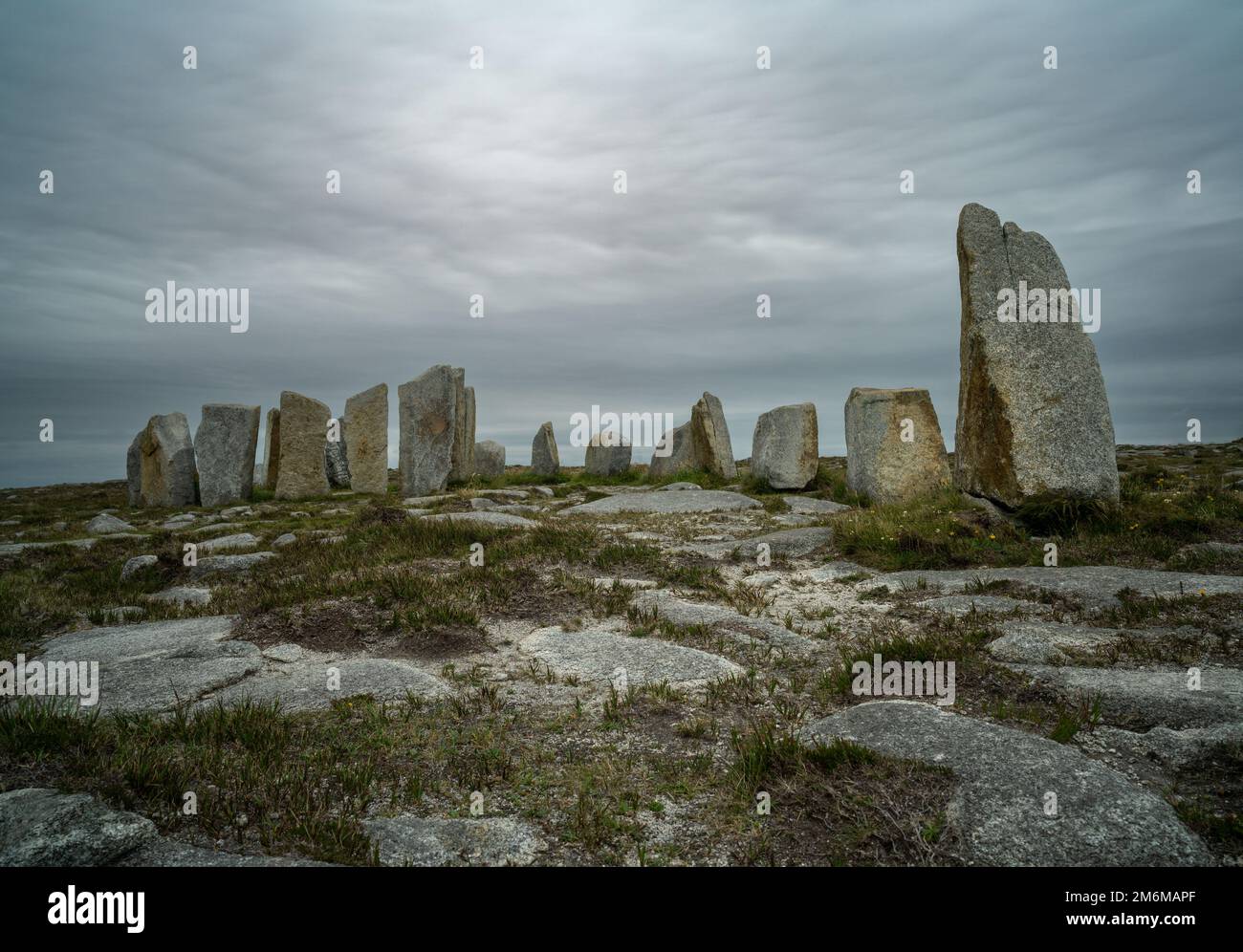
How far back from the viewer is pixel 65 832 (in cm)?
296

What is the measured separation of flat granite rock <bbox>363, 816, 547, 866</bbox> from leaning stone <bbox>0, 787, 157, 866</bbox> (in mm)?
939

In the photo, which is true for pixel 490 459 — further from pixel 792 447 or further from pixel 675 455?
pixel 792 447

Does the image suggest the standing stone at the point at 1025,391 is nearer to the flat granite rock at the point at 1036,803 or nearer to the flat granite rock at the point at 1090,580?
the flat granite rock at the point at 1090,580

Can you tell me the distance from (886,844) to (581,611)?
15.4ft

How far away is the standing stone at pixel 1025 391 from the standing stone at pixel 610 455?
65.7ft

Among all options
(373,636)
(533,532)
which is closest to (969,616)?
(373,636)

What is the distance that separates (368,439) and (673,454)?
1145cm

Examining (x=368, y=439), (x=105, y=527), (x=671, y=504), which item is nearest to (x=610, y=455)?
(x=368, y=439)

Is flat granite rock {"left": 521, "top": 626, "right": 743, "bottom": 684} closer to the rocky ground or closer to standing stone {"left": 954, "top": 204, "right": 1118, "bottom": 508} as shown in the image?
the rocky ground

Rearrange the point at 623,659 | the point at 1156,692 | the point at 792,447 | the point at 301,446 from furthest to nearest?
the point at 301,446 < the point at 792,447 < the point at 623,659 < the point at 1156,692

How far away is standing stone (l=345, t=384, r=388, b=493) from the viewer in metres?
24.0

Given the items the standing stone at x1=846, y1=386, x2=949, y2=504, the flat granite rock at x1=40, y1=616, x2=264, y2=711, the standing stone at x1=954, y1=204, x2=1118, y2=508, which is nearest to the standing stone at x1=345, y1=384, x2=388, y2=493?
the standing stone at x1=846, y1=386, x2=949, y2=504
